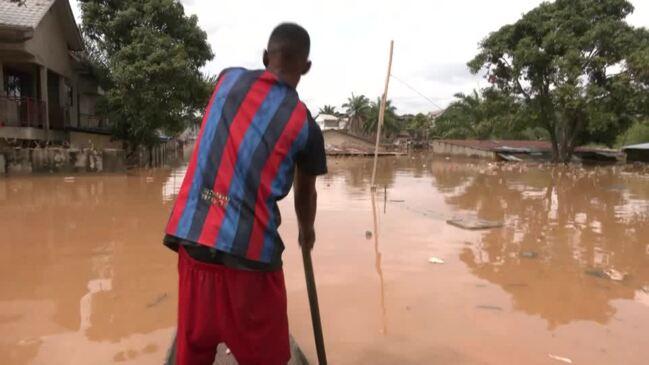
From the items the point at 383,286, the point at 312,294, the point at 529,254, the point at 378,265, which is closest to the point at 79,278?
the point at 383,286

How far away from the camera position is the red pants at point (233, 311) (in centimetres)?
173

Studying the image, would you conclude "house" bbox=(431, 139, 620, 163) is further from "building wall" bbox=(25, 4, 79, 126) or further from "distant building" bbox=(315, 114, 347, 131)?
"building wall" bbox=(25, 4, 79, 126)

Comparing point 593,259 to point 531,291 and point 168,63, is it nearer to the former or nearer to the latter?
point 531,291

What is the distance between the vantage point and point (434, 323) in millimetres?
3939

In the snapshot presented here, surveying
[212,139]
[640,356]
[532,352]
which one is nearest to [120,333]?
[212,139]

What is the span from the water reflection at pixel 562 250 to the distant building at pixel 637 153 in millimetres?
20249

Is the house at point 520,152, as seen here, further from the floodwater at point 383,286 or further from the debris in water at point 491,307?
the debris in water at point 491,307

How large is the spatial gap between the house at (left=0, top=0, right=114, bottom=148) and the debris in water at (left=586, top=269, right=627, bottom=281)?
532 inches

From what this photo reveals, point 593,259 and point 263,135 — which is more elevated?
point 263,135

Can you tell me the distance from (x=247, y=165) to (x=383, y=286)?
340cm

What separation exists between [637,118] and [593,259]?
24506mm

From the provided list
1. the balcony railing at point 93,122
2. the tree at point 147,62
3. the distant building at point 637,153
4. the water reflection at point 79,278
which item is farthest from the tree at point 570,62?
the water reflection at point 79,278

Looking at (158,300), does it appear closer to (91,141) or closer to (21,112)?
(21,112)

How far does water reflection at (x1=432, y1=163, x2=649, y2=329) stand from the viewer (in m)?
4.59
